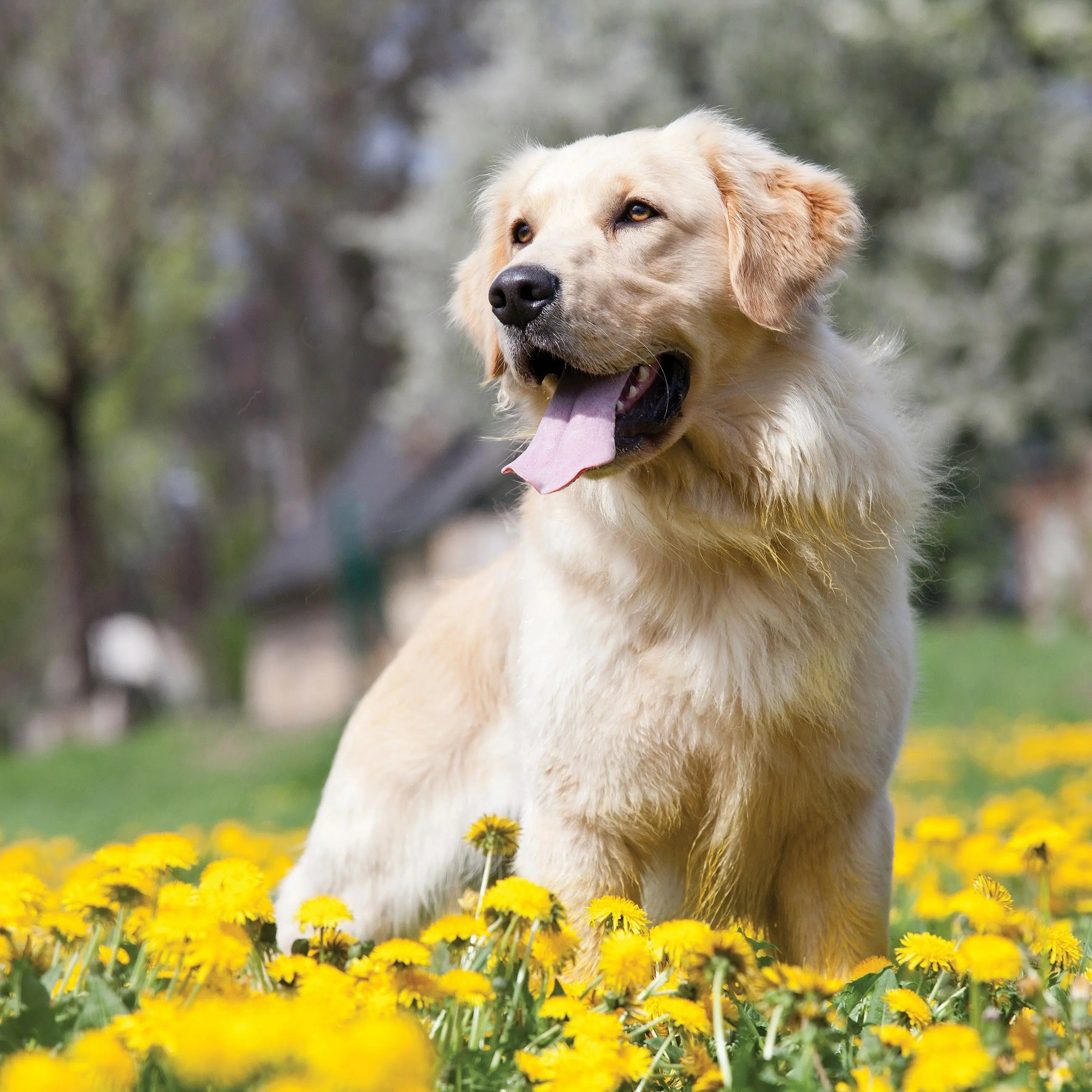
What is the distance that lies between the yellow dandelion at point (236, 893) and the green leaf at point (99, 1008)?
173 mm

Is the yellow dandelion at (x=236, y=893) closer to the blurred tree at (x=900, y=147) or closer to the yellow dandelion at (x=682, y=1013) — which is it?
the yellow dandelion at (x=682, y=1013)

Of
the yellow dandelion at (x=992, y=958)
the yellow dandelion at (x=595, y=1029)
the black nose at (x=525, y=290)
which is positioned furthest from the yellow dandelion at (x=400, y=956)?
the black nose at (x=525, y=290)

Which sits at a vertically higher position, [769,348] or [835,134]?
[835,134]

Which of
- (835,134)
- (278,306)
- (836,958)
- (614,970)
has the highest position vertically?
(278,306)

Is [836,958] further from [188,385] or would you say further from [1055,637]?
[188,385]

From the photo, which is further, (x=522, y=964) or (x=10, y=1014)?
(x=522, y=964)

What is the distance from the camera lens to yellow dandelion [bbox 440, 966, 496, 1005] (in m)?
1.68

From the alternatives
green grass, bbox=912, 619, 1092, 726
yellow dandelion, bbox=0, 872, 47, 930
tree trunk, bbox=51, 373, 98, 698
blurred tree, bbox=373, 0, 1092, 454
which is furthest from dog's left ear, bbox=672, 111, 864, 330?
tree trunk, bbox=51, 373, 98, 698

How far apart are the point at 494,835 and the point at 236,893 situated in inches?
20.9

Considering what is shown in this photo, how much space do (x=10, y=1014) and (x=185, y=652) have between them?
109ft

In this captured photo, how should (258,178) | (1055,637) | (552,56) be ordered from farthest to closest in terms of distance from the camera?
(258,178) → (552,56) → (1055,637)

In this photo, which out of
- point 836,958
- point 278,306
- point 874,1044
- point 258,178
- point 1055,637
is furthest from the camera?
point 278,306

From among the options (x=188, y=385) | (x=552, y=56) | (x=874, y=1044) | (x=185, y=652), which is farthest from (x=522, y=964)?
(x=185, y=652)

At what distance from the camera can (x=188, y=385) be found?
23.2 meters
